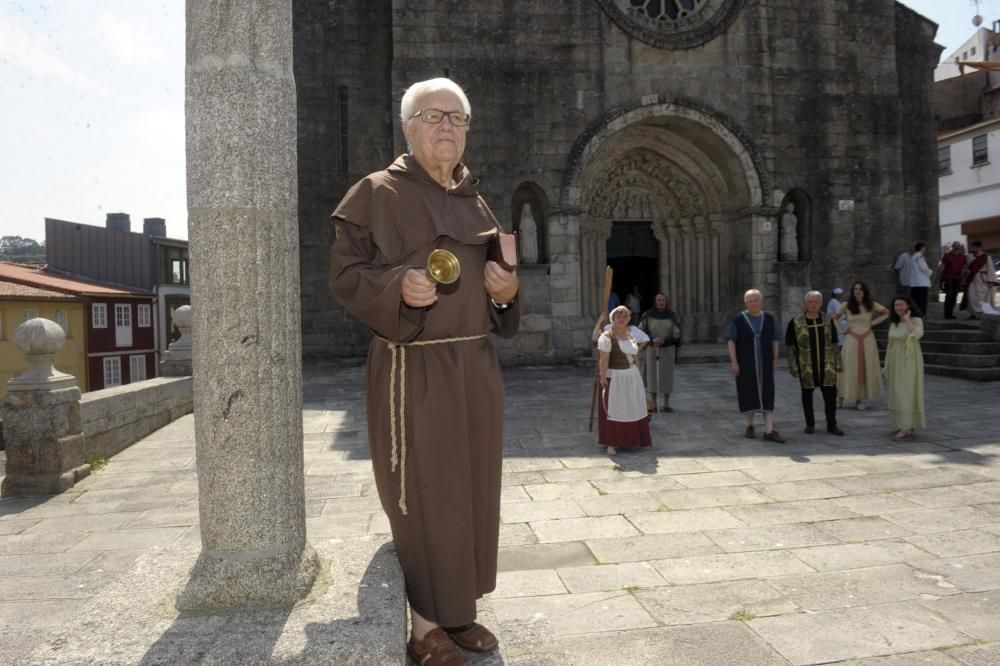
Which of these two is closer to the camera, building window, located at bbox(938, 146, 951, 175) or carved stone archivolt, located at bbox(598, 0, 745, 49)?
carved stone archivolt, located at bbox(598, 0, 745, 49)

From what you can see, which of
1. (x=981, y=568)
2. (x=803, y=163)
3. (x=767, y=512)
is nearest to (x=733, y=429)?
(x=767, y=512)

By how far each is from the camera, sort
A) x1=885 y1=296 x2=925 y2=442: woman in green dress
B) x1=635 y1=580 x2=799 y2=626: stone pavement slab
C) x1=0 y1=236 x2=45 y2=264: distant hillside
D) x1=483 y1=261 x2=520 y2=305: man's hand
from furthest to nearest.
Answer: x1=0 y1=236 x2=45 y2=264: distant hillside
x1=885 y1=296 x2=925 y2=442: woman in green dress
x1=635 y1=580 x2=799 y2=626: stone pavement slab
x1=483 y1=261 x2=520 y2=305: man's hand

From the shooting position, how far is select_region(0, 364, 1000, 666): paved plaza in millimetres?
2354

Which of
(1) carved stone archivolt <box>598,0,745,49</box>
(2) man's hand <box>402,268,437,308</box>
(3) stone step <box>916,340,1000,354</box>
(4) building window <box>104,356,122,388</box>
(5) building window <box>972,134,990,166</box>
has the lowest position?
(4) building window <box>104,356,122,388</box>

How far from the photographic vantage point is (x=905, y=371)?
756 cm

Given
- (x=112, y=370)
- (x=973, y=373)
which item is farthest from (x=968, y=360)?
(x=112, y=370)

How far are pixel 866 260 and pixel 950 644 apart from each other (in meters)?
13.6

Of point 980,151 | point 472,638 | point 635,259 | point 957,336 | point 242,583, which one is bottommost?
point 472,638

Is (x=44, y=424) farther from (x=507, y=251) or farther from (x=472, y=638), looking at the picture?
(x=507, y=251)

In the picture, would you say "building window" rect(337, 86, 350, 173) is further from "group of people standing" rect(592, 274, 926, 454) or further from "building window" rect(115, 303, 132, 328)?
"building window" rect(115, 303, 132, 328)

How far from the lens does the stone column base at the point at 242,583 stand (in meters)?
2.32

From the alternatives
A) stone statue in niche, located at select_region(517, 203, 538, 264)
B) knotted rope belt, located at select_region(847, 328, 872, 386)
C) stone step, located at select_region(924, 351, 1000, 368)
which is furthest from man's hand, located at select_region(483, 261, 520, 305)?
stone step, located at select_region(924, 351, 1000, 368)

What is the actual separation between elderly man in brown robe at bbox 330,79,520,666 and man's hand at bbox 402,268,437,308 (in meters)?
0.04

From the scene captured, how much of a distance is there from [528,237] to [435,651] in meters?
11.9
